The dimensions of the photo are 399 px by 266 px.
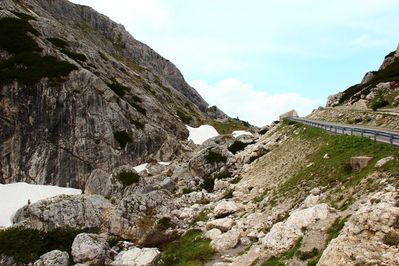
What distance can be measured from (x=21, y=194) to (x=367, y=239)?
5815 centimetres

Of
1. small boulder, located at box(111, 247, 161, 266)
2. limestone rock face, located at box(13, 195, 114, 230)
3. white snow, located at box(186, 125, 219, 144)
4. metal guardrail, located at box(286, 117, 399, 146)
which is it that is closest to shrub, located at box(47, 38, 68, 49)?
white snow, located at box(186, 125, 219, 144)

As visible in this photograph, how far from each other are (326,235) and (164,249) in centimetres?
1333

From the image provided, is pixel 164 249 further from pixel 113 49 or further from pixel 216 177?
pixel 113 49

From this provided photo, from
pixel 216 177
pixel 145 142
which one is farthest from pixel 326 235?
pixel 145 142

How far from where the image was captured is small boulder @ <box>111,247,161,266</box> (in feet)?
76.8

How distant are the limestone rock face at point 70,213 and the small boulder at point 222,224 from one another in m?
12.0

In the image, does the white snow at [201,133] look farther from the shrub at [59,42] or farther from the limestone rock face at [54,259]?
the limestone rock face at [54,259]

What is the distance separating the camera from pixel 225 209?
28953 millimetres

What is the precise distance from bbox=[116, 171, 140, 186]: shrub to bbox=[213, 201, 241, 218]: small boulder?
65.6ft

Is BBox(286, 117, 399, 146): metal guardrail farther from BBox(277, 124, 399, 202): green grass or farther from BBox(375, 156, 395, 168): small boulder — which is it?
BBox(375, 156, 395, 168): small boulder

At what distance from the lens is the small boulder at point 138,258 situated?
23416 millimetres

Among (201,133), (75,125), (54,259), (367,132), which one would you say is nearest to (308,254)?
(367,132)

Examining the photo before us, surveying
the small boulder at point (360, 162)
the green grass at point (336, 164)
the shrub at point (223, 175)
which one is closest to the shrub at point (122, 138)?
the shrub at point (223, 175)

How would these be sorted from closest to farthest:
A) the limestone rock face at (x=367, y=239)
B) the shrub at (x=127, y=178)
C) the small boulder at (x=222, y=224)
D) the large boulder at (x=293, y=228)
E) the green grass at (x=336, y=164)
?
the limestone rock face at (x=367, y=239), the large boulder at (x=293, y=228), the green grass at (x=336, y=164), the small boulder at (x=222, y=224), the shrub at (x=127, y=178)
